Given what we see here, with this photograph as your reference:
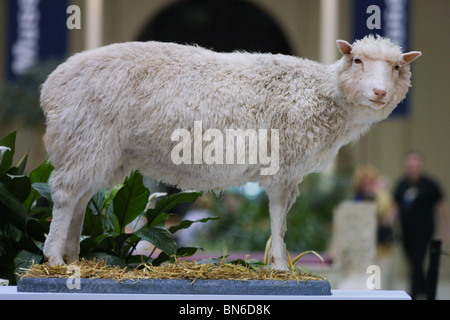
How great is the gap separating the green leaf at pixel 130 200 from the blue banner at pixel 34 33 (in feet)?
4.10

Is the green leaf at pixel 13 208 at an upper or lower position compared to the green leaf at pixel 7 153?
lower

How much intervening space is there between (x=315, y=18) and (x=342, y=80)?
22.7 ft

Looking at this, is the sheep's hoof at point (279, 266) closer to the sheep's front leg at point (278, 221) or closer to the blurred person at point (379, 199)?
the sheep's front leg at point (278, 221)

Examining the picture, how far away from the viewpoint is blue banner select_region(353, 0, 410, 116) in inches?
147

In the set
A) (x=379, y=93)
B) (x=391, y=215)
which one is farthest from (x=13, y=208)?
(x=391, y=215)

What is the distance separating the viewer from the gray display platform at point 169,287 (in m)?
3.12

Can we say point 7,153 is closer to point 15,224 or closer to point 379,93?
point 15,224

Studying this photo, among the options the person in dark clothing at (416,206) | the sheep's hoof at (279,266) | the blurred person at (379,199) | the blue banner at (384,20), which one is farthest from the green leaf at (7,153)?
the person in dark clothing at (416,206)

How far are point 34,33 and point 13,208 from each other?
77.5 inches

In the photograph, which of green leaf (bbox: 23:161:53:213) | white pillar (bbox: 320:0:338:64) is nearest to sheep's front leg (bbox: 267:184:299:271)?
green leaf (bbox: 23:161:53:213)

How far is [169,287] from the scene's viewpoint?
10.2ft

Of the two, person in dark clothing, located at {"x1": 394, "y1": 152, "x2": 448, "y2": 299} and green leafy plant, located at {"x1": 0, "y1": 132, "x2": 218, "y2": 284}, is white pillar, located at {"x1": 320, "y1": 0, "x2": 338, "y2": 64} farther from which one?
person in dark clothing, located at {"x1": 394, "y1": 152, "x2": 448, "y2": 299}

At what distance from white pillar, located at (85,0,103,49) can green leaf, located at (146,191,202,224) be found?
56.4 inches
